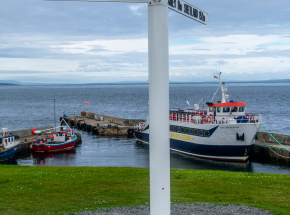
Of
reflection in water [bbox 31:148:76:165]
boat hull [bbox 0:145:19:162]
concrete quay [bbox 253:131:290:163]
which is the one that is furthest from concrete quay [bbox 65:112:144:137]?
concrete quay [bbox 253:131:290:163]

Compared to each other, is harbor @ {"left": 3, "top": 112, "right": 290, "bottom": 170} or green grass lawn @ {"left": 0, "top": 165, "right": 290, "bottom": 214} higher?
green grass lawn @ {"left": 0, "top": 165, "right": 290, "bottom": 214}

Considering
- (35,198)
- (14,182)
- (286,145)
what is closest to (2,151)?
(14,182)

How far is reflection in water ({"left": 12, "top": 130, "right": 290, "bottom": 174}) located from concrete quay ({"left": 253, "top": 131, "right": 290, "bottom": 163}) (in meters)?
1.02

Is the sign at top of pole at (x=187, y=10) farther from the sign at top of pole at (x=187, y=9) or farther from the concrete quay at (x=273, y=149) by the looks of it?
the concrete quay at (x=273, y=149)

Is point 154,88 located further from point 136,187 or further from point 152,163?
point 136,187

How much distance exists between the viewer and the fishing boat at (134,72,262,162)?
34.0 m

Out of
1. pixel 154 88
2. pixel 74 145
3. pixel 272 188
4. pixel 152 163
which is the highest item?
pixel 154 88

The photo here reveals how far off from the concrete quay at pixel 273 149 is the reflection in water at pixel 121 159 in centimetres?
102

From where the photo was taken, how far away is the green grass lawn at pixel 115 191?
10.3m

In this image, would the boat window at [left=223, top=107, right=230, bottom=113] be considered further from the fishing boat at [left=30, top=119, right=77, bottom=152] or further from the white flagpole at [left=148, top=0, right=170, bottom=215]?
the white flagpole at [left=148, top=0, right=170, bottom=215]

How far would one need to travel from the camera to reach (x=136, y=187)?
12.9 meters

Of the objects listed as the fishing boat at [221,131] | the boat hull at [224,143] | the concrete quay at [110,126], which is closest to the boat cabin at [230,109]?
the fishing boat at [221,131]

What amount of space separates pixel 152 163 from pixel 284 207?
5921mm

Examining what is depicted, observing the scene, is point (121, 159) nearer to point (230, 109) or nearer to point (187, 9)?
point (230, 109)
